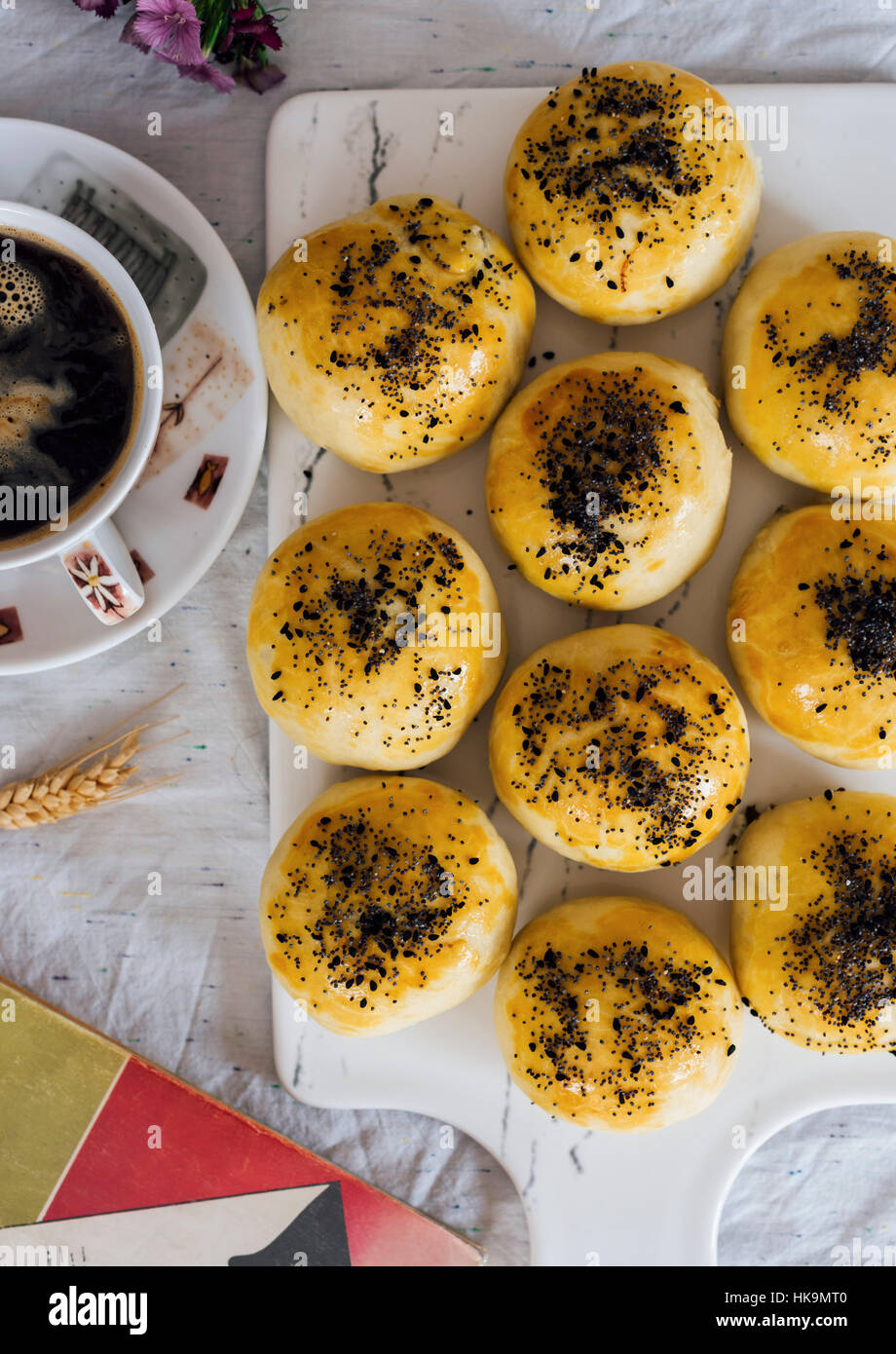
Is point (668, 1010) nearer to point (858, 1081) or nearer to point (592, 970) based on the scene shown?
point (592, 970)

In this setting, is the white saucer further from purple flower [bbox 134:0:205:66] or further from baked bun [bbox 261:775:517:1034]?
baked bun [bbox 261:775:517:1034]

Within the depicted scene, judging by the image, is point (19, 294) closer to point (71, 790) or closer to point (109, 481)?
point (109, 481)

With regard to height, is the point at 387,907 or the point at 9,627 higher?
the point at 9,627

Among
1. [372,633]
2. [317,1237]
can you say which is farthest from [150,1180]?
[372,633]

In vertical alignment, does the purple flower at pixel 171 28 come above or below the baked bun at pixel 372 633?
above

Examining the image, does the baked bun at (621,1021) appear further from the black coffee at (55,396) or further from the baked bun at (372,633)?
the black coffee at (55,396)

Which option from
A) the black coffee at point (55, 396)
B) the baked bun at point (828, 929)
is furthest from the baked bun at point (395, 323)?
the baked bun at point (828, 929)

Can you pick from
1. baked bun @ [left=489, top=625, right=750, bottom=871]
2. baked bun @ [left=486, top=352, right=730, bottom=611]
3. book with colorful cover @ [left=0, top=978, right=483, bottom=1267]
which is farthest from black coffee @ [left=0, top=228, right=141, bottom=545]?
book with colorful cover @ [left=0, top=978, right=483, bottom=1267]
